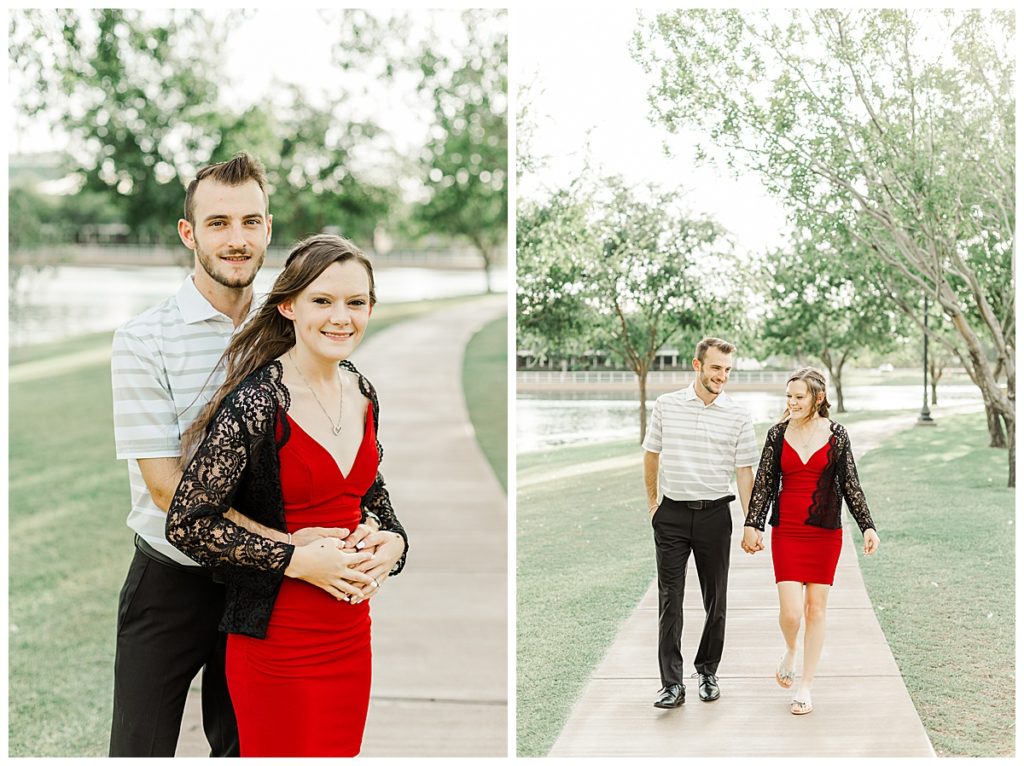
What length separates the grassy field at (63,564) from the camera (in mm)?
4082

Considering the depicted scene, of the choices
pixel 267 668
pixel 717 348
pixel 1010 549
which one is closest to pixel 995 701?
pixel 1010 549

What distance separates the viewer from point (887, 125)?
3.24 meters

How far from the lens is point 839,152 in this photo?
10.7 ft

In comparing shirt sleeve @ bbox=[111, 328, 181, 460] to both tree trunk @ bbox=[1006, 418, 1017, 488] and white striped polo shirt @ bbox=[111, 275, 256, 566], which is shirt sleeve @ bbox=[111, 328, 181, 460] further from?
tree trunk @ bbox=[1006, 418, 1017, 488]

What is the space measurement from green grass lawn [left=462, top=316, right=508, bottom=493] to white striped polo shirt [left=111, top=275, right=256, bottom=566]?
5.50 metres

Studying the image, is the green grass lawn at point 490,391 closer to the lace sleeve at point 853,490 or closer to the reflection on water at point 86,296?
the reflection on water at point 86,296

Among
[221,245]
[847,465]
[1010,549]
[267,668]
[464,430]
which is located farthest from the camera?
[464,430]

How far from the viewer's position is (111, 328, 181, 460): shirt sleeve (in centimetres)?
210

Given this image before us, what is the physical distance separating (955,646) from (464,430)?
6.95m

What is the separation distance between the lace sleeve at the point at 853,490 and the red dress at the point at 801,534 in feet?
0.21

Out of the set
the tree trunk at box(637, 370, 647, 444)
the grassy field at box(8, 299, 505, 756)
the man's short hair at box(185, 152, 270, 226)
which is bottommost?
the grassy field at box(8, 299, 505, 756)

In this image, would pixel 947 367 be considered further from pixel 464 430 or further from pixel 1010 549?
pixel 464 430

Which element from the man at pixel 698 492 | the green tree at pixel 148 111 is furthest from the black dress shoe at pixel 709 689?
the green tree at pixel 148 111

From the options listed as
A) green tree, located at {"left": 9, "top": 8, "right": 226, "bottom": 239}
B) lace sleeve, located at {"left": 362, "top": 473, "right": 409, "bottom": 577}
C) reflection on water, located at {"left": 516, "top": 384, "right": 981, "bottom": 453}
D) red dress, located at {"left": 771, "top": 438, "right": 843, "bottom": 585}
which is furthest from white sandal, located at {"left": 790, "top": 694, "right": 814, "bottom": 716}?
green tree, located at {"left": 9, "top": 8, "right": 226, "bottom": 239}
